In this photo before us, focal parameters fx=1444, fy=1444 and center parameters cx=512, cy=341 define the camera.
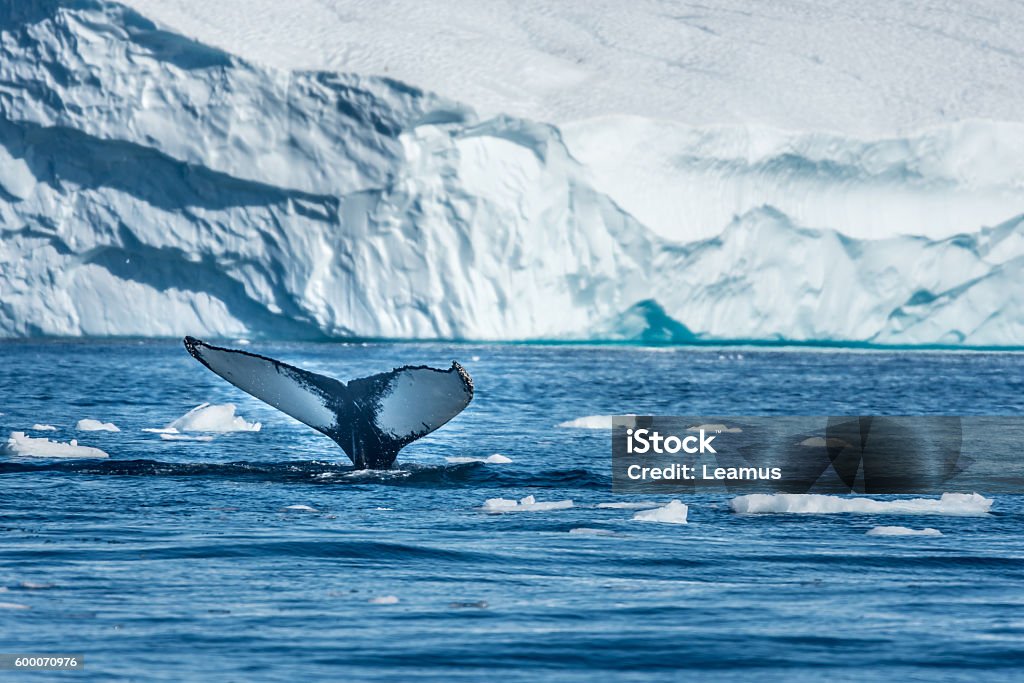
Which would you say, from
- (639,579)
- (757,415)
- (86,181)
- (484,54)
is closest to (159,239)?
(86,181)

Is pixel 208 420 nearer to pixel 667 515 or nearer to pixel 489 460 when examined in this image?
pixel 489 460

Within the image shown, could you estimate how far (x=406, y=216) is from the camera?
42.6 metres

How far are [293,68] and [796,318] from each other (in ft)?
57.5

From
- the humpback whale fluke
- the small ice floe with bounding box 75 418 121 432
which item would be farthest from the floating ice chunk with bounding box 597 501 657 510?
the small ice floe with bounding box 75 418 121 432

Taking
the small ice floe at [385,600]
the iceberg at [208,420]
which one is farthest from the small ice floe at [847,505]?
the iceberg at [208,420]

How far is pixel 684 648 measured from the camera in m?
6.02

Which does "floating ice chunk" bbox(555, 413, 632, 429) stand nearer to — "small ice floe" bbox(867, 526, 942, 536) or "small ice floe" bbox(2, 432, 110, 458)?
"small ice floe" bbox(2, 432, 110, 458)

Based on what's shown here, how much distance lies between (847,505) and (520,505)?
2490 mm

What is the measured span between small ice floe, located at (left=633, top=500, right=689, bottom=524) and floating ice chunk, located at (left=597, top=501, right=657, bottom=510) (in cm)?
48

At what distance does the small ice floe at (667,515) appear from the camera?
10.1 metres

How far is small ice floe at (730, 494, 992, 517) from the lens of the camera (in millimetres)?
10641

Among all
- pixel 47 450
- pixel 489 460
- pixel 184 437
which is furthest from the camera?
pixel 184 437

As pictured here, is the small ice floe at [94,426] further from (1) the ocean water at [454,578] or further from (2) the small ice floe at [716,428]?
(2) the small ice floe at [716,428]

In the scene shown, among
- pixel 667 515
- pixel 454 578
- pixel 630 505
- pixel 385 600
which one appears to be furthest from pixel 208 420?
pixel 385 600
